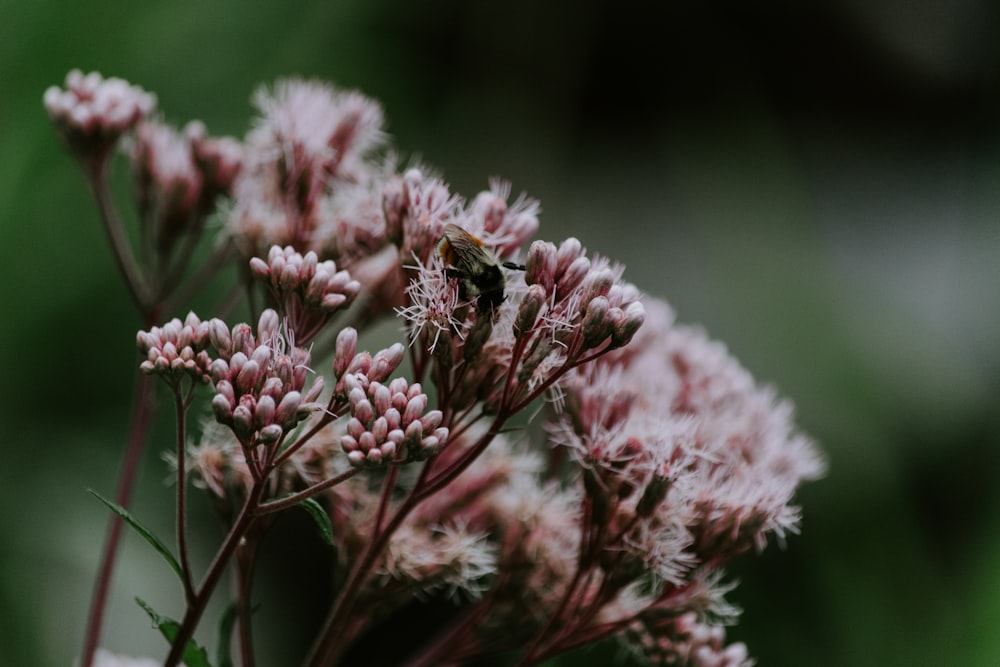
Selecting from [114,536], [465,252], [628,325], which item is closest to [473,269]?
[465,252]

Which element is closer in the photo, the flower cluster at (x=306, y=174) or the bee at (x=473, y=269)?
the bee at (x=473, y=269)

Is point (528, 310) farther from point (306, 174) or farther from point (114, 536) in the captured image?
point (114, 536)

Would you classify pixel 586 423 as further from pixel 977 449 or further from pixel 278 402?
pixel 977 449

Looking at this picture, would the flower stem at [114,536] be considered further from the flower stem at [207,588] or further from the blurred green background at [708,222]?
the blurred green background at [708,222]

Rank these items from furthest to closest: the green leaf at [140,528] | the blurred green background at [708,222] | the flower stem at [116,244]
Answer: the blurred green background at [708,222] < the flower stem at [116,244] < the green leaf at [140,528]

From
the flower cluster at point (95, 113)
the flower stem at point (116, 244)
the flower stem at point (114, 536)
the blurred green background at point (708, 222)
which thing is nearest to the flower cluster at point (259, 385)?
the flower stem at point (114, 536)

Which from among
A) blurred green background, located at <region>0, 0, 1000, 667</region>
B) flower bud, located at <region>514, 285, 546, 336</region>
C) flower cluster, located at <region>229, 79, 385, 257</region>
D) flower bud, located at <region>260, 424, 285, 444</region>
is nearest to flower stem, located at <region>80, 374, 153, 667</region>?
flower cluster, located at <region>229, 79, 385, 257</region>
